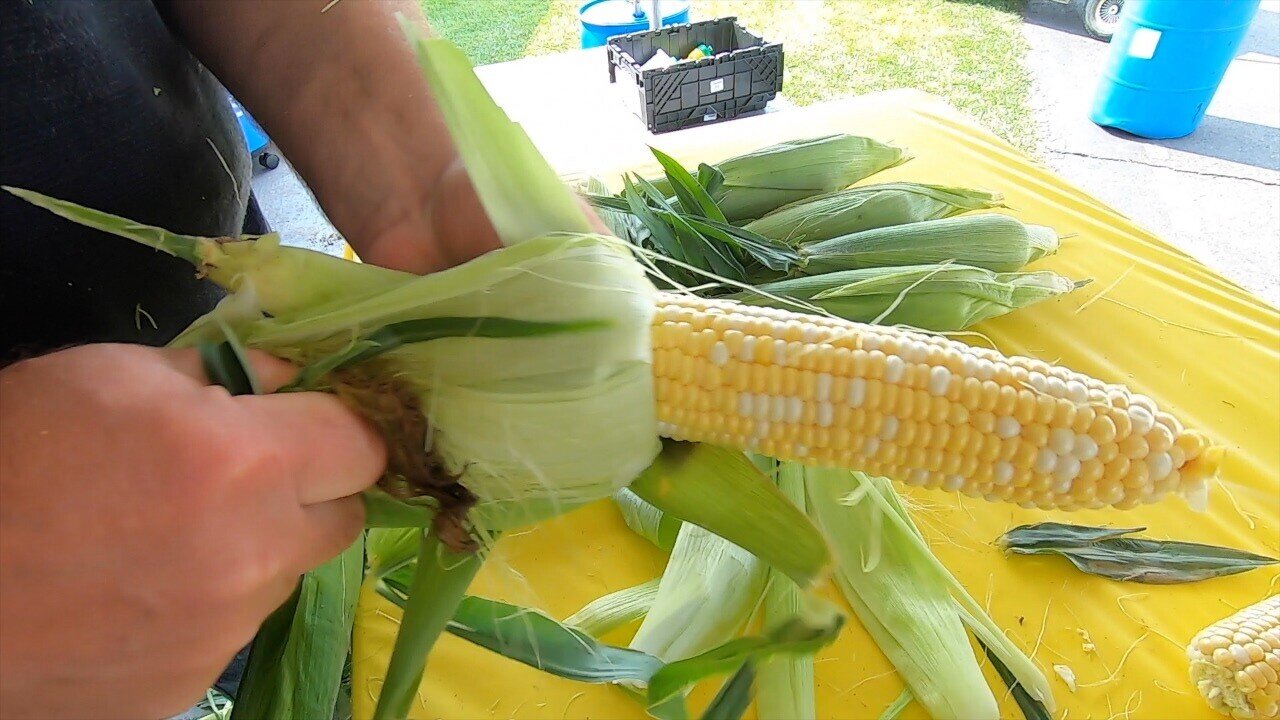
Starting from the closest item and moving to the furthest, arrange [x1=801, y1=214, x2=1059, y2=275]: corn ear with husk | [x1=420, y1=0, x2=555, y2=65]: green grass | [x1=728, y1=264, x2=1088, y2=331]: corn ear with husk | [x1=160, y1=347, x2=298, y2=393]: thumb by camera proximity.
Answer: [x1=160, y1=347, x2=298, y2=393]: thumb → [x1=728, y1=264, x2=1088, y2=331]: corn ear with husk → [x1=801, y1=214, x2=1059, y2=275]: corn ear with husk → [x1=420, y1=0, x2=555, y2=65]: green grass

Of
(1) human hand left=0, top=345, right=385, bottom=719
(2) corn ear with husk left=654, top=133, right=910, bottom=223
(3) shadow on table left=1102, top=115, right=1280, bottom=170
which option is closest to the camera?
(1) human hand left=0, top=345, right=385, bottom=719

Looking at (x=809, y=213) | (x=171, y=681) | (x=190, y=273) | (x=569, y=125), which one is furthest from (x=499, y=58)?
(x=171, y=681)

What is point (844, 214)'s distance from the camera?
120 cm

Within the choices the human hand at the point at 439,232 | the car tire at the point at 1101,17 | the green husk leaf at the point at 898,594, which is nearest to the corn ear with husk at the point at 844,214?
the green husk leaf at the point at 898,594

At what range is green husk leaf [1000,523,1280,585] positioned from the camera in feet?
2.93

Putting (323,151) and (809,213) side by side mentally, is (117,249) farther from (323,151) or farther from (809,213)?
(809,213)

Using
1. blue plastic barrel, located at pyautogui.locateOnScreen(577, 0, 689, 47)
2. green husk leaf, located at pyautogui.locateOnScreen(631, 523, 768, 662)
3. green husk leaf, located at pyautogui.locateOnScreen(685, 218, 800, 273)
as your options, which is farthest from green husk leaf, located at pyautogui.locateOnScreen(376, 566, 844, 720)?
blue plastic barrel, located at pyautogui.locateOnScreen(577, 0, 689, 47)

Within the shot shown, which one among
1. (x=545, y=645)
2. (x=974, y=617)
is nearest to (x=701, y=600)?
(x=545, y=645)

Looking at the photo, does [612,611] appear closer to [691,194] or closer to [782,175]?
[691,194]

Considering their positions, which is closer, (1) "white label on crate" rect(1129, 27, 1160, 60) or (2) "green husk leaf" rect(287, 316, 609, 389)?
(2) "green husk leaf" rect(287, 316, 609, 389)

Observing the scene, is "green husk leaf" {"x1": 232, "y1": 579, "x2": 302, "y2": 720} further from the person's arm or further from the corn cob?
the corn cob

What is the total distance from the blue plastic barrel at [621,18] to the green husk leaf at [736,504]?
2.63 m

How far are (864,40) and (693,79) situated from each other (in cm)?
179

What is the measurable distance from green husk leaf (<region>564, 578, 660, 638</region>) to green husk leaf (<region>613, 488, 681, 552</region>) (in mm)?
60
